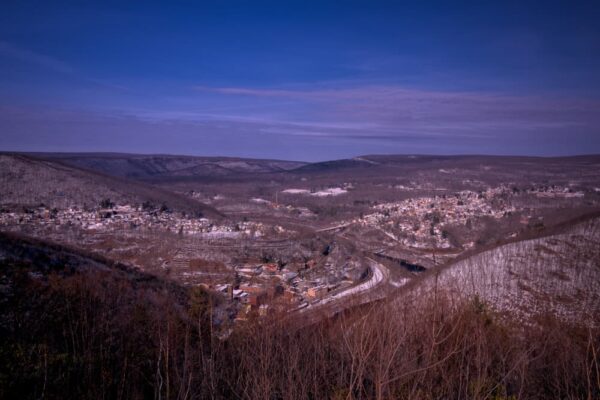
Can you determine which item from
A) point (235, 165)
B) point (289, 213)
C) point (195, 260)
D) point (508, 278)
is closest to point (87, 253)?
point (195, 260)

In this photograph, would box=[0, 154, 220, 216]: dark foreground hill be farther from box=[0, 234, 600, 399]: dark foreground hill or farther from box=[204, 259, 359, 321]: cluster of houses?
box=[0, 234, 600, 399]: dark foreground hill

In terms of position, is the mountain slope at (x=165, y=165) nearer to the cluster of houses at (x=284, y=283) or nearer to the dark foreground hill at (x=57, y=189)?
the dark foreground hill at (x=57, y=189)

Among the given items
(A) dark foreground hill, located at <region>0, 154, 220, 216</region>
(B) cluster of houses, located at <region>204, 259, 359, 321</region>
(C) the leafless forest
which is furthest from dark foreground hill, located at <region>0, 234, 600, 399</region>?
(A) dark foreground hill, located at <region>0, 154, 220, 216</region>

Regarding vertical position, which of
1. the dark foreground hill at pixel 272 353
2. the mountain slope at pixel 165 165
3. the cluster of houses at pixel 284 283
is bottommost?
the cluster of houses at pixel 284 283

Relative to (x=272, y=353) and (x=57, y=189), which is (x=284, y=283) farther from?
(x=57, y=189)

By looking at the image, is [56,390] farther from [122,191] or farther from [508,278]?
[122,191]

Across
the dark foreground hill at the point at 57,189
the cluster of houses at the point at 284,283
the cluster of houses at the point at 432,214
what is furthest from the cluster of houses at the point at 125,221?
the cluster of houses at the point at 432,214
